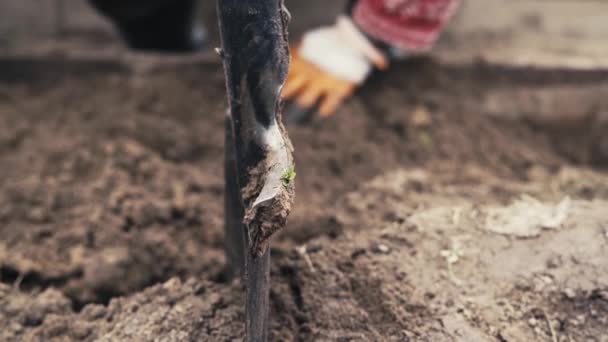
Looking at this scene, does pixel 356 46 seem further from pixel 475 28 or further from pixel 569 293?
pixel 569 293

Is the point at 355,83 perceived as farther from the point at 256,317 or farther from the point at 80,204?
the point at 256,317

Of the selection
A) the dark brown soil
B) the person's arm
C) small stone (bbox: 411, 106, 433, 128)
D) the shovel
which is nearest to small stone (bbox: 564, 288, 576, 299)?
the dark brown soil

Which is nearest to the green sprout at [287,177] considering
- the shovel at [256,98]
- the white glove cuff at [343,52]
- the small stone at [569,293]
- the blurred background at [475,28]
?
the shovel at [256,98]

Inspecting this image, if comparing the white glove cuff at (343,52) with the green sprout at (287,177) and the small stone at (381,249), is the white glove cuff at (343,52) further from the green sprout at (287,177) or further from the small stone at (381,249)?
the green sprout at (287,177)

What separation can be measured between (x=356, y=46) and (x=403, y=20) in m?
0.18

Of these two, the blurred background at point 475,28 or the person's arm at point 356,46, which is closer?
the person's arm at point 356,46

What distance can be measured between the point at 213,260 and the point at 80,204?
0.39 metres

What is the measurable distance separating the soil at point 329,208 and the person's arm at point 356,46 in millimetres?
72

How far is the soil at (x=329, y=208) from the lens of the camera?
947mm

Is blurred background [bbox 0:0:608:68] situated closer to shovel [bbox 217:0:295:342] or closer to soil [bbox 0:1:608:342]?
soil [bbox 0:1:608:342]

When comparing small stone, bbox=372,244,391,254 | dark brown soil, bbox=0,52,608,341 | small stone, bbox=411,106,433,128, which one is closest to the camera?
dark brown soil, bbox=0,52,608,341

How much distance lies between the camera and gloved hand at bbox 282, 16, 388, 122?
1.72m

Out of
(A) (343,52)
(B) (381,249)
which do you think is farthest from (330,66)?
(B) (381,249)

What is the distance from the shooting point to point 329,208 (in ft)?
4.28
